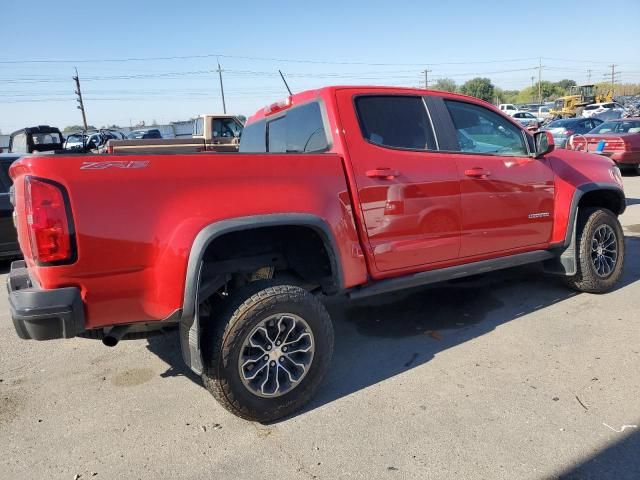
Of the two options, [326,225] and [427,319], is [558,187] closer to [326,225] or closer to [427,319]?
[427,319]

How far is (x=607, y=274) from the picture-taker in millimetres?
4895

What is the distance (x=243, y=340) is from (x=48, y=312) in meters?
1.01

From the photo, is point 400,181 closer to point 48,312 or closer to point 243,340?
point 243,340

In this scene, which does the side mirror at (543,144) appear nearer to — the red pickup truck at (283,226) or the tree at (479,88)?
the red pickup truck at (283,226)

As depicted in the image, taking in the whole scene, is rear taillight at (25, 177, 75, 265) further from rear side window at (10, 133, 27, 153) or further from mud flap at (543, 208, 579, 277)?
rear side window at (10, 133, 27, 153)

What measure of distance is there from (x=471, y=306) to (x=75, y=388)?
138 inches

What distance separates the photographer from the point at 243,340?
9.18 ft

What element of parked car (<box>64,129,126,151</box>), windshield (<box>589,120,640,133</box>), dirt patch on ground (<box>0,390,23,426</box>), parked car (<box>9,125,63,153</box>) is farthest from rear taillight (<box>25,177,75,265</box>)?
windshield (<box>589,120,640,133</box>)

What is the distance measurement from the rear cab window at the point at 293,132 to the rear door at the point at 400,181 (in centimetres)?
21

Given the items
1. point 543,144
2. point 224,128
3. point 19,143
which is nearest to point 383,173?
point 543,144

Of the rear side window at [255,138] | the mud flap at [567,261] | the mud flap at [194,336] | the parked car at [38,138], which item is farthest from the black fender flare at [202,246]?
the parked car at [38,138]

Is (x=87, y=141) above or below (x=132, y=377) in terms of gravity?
above

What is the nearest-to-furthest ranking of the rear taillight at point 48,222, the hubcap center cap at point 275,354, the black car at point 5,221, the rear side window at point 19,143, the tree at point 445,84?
the rear taillight at point 48,222 < the hubcap center cap at point 275,354 < the black car at point 5,221 < the rear side window at point 19,143 < the tree at point 445,84

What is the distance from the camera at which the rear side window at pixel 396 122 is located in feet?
11.5
